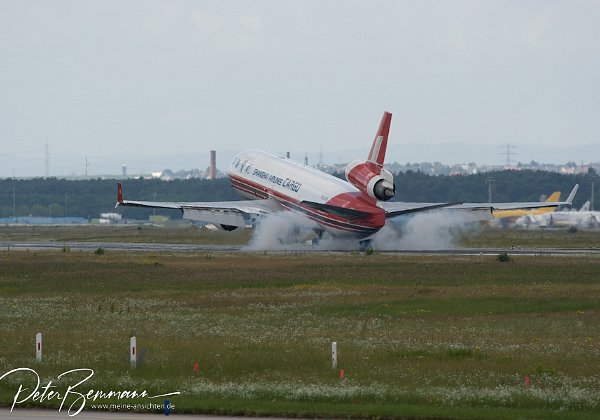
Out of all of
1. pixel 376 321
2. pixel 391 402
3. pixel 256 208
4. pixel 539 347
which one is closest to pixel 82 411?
pixel 391 402

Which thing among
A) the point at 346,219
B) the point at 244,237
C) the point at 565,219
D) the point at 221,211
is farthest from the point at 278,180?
the point at 565,219

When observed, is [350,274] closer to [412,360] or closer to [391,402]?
[412,360]

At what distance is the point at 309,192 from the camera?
324 ft

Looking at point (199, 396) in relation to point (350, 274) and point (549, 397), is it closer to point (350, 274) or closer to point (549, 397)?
point (549, 397)

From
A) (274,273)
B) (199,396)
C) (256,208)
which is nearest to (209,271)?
(274,273)

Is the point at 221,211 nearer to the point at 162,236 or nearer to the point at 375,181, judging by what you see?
the point at 375,181

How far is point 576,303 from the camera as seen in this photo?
177ft

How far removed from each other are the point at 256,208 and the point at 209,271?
1234 inches

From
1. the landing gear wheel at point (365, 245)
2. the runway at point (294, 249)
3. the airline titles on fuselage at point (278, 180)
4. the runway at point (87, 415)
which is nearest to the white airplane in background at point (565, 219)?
the airline titles on fuselage at point (278, 180)

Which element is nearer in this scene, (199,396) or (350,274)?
(199,396)

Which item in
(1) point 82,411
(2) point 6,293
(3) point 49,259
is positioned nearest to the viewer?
(1) point 82,411

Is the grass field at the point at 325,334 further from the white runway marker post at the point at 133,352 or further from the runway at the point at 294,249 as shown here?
the runway at the point at 294,249

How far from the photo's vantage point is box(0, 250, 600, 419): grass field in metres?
31.3

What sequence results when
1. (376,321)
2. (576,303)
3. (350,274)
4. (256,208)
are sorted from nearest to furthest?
1. (376,321)
2. (576,303)
3. (350,274)
4. (256,208)
